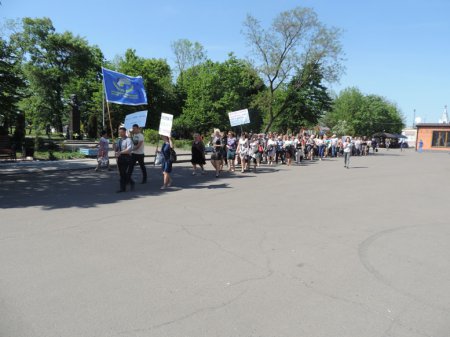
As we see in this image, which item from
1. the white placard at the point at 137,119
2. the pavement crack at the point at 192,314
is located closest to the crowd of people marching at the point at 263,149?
the white placard at the point at 137,119

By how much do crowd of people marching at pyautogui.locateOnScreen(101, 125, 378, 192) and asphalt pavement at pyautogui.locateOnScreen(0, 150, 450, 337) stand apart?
1.40 metres

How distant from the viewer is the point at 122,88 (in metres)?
14.4

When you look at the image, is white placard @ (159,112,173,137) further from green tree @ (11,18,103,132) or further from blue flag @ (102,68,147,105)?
green tree @ (11,18,103,132)

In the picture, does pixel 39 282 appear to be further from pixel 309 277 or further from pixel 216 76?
pixel 216 76

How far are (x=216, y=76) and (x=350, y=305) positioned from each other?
44.4 meters

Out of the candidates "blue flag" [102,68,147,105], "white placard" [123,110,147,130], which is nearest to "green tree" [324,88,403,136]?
"blue flag" [102,68,147,105]

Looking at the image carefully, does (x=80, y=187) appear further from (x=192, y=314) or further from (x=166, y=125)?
(x=192, y=314)

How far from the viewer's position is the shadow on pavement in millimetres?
8648

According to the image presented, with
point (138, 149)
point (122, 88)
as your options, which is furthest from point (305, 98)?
point (138, 149)

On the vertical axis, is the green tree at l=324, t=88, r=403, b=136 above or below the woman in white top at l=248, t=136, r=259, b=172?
above

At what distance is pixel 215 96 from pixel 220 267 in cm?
4279

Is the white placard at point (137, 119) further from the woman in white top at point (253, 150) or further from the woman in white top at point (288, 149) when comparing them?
the woman in white top at point (288, 149)

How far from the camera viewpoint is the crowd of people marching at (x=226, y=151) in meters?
10.1

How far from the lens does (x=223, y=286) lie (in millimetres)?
4133
